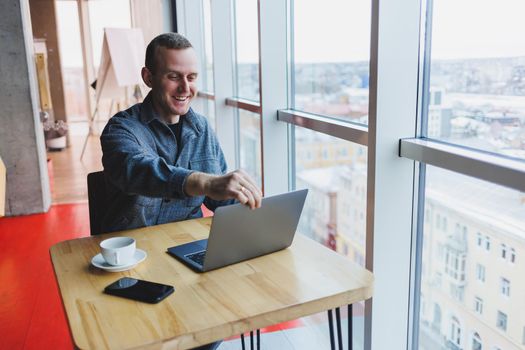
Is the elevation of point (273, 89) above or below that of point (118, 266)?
above

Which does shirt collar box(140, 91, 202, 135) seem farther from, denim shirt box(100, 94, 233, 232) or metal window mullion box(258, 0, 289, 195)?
metal window mullion box(258, 0, 289, 195)

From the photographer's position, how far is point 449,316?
1.80 metres

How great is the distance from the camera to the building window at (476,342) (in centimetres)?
167

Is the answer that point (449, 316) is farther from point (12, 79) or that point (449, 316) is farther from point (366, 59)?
point (12, 79)

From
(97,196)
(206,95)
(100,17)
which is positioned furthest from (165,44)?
(100,17)

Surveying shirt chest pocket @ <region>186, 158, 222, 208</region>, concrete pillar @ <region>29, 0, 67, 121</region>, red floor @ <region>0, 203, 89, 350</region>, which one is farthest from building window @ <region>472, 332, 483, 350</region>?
concrete pillar @ <region>29, 0, 67, 121</region>

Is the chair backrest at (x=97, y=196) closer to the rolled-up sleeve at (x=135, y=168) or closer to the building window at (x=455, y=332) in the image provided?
the rolled-up sleeve at (x=135, y=168)

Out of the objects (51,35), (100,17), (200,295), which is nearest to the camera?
(200,295)

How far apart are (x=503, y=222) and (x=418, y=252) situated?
0.47 meters

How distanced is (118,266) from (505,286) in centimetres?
112

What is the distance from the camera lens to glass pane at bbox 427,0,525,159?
1.41m

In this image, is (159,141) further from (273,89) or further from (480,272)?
(273,89)

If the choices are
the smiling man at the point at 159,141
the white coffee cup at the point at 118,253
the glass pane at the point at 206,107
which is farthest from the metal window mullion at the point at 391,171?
the glass pane at the point at 206,107

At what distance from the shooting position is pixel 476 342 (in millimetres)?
1690
